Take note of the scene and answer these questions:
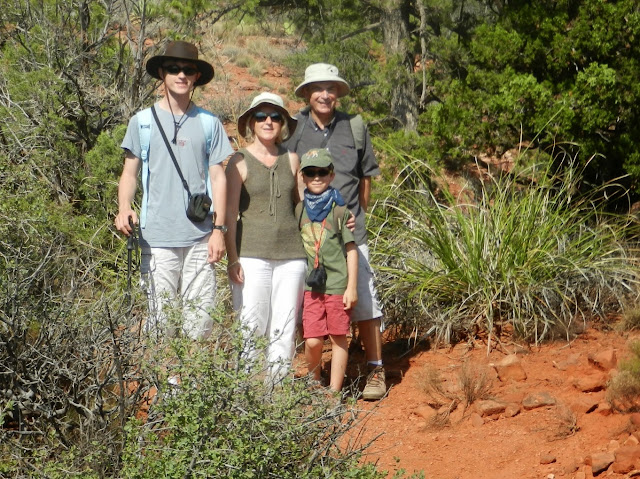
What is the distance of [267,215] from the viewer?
17.1 ft

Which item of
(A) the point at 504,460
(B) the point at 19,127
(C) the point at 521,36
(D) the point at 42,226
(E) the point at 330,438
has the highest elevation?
(C) the point at 521,36

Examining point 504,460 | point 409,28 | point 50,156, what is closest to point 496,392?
point 504,460

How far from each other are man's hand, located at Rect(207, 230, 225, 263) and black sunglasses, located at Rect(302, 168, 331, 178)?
0.60 metres

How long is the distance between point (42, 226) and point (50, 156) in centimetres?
197

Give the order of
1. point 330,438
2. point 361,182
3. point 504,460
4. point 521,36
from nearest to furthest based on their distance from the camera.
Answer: point 330,438
point 504,460
point 361,182
point 521,36

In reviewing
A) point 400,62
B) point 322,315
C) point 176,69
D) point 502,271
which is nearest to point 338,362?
point 322,315

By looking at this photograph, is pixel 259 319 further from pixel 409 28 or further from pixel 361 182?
pixel 409 28

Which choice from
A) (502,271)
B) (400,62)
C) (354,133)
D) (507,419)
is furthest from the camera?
(400,62)

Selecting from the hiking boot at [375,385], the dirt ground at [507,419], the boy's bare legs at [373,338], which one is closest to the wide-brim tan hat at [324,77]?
the boy's bare legs at [373,338]

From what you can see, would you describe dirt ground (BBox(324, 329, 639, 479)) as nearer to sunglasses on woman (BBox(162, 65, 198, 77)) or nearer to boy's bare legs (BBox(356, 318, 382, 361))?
boy's bare legs (BBox(356, 318, 382, 361))

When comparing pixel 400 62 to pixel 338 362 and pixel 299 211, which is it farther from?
pixel 338 362

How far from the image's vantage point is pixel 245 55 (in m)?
21.4

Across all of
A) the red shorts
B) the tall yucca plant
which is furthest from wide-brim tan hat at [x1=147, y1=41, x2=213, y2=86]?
the tall yucca plant

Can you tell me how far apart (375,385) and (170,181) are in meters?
1.80
